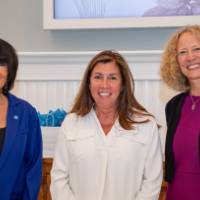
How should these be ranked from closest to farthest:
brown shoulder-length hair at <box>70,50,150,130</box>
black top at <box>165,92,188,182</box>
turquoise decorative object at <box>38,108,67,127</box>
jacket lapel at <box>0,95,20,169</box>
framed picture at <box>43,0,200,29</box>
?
1. jacket lapel at <box>0,95,20,169</box>
2. black top at <box>165,92,188,182</box>
3. brown shoulder-length hair at <box>70,50,150,130</box>
4. turquoise decorative object at <box>38,108,67,127</box>
5. framed picture at <box>43,0,200,29</box>

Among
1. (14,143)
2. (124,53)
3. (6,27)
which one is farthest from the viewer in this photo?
(6,27)

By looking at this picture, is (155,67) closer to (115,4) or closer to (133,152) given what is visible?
(115,4)

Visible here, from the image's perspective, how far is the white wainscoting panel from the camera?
284 centimetres

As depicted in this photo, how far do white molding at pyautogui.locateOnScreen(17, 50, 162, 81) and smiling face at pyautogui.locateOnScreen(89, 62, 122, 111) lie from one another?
670mm

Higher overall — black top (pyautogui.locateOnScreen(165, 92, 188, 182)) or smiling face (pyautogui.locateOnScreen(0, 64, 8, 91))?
smiling face (pyautogui.locateOnScreen(0, 64, 8, 91))

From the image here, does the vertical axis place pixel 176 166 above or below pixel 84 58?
below

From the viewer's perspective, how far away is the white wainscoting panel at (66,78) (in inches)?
112

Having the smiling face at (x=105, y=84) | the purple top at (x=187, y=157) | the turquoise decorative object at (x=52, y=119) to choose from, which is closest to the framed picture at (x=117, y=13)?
the turquoise decorative object at (x=52, y=119)

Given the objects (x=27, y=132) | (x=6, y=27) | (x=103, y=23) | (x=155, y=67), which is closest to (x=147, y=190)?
(x=27, y=132)

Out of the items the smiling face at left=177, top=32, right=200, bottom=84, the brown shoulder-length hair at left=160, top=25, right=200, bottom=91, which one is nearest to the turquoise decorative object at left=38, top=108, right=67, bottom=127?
the brown shoulder-length hair at left=160, top=25, right=200, bottom=91

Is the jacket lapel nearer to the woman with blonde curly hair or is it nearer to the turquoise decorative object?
the turquoise decorative object

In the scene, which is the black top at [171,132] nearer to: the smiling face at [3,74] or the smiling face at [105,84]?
the smiling face at [105,84]

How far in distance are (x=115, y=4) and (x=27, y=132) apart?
1.21m

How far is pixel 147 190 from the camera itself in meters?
2.08
